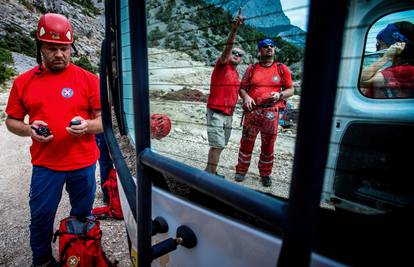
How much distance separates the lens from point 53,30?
2.10 m

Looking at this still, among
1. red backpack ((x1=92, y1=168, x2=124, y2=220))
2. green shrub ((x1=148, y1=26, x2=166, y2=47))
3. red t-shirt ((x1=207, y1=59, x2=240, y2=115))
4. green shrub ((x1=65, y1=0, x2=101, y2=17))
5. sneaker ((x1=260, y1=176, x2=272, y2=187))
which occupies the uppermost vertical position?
green shrub ((x1=65, y1=0, x2=101, y2=17))

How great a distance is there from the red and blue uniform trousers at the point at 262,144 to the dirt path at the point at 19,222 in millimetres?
1851

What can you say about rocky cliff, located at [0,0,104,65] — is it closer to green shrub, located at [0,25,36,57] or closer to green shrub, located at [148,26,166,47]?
green shrub, located at [0,25,36,57]

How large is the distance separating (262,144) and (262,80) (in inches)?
19.6

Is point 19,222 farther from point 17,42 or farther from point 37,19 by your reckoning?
point 37,19

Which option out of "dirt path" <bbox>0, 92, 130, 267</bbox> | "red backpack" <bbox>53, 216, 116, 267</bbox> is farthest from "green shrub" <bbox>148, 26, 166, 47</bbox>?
"dirt path" <bbox>0, 92, 130, 267</bbox>

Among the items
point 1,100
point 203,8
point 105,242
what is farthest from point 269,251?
point 1,100

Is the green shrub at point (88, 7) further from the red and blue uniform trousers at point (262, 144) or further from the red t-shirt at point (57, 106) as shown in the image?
the red and blue uniform trousers at point (262, 144)

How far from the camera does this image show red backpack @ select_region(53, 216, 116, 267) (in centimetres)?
212

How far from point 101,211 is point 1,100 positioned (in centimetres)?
1092

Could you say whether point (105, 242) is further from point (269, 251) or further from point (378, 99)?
point (378, 99)

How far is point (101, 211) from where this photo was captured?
3.49 metres

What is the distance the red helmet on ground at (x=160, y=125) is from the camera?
1405mm

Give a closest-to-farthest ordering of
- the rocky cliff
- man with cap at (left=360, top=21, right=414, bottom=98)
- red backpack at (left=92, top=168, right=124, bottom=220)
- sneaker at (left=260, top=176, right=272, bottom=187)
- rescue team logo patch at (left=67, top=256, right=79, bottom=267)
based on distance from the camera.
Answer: sneaker at (left=260, top=176, right=272, bottom=187)
man with cap at (left=360, top=21, right=414, bottom=98)
rescue team logo patch at (left=67, top=256, right=79, bottom=267)
red backpack at (left=92, top=168, right=124, bottom=220)
the rocky cliff
